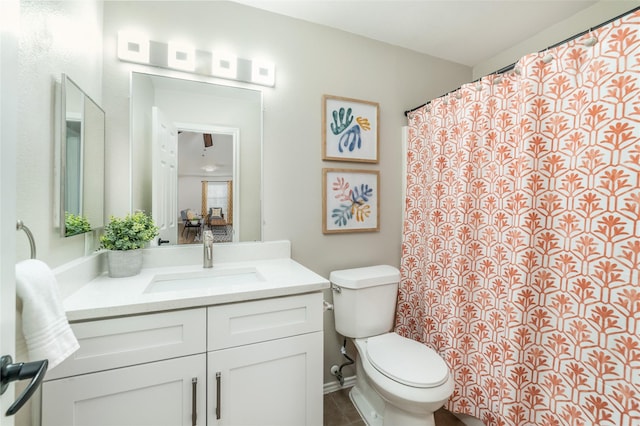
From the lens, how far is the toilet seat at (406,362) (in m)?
1.27

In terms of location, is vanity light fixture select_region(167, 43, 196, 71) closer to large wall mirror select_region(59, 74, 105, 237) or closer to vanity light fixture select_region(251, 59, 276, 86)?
vanity light fixture select_region(251, 59, 276, 86)

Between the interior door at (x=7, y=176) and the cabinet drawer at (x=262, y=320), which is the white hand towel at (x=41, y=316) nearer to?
the interior door at (x=7, y=176)

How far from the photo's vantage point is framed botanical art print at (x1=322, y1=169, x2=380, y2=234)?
6.06 ft

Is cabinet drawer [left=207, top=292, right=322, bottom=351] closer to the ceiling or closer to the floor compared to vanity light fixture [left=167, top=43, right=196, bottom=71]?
closer to the floor

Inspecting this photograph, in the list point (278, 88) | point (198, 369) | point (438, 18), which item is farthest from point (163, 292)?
point (438, 18)

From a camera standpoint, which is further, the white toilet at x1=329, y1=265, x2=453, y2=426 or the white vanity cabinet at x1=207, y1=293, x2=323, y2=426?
the white toilet at x1=329, y1=265, x2=453, y2=426

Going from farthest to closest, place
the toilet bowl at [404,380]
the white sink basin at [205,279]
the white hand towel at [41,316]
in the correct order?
the white sink basin at [205,279]
the toilet bowl at [404,380]
the white hand towel at [41,316]

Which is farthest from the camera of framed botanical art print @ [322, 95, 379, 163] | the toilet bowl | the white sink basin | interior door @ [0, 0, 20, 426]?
framed botanical art print @ [322, 95, 379, 163]

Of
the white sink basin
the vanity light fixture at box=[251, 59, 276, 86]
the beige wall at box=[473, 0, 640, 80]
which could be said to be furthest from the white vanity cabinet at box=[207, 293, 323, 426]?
the beige wall at box=[473, 0, 640, 80]

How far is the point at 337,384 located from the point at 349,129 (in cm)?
176

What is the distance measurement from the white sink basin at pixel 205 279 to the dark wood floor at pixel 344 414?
996mm

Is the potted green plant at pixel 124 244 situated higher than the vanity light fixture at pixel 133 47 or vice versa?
the vanity light fixture at pixel 133 47

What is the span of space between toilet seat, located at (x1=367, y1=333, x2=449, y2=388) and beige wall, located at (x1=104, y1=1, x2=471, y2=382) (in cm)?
41

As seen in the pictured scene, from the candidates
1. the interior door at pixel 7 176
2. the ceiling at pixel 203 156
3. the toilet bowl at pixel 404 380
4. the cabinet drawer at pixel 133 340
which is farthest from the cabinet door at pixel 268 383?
the ceiling at pixel 203 156
